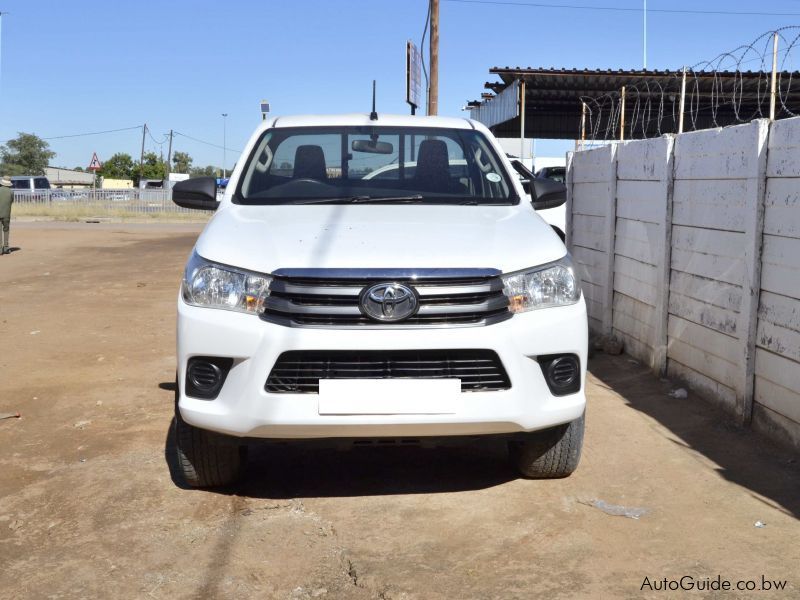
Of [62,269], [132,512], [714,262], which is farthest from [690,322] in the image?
[62,269]

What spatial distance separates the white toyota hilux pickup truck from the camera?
12.5 feet

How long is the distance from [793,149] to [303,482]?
3.02 m

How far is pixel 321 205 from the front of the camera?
16.0ft

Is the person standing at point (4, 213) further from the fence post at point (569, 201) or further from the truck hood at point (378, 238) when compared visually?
the truck hood at point (378, 238)

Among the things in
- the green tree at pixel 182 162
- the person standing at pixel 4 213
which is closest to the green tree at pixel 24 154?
the green tree at pixel 182 162

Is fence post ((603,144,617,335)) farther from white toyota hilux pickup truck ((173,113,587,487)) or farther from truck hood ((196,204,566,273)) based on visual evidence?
white toyota hilux pickup truck ((173,113,587,487))

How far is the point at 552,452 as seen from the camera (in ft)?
14.7

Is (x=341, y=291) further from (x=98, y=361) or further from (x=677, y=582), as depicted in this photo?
(x=98, y=361)

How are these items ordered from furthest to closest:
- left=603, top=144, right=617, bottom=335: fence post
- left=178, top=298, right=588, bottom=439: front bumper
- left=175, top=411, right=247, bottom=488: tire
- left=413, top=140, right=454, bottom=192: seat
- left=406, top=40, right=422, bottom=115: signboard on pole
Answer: left=406, top=40, right=422, bottom=115: signboard on pole
left=603, top=144, right=617, bottom=335: fence post
left=413, top=140, right=454, bottom=192: seat
left=175, top=411, right=247, bottom=488: tire
left=178, top=298, right=588, bottom=439: front bumper

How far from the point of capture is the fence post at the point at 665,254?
674cm

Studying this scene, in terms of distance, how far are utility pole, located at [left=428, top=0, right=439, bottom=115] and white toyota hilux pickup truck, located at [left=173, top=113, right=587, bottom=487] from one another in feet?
55.8

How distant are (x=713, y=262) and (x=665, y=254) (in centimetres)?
75

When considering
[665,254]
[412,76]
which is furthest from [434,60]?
[665,254]

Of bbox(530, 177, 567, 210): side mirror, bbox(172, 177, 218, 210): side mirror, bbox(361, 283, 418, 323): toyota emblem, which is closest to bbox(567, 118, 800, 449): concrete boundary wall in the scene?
bbox(530, 177, 567, 210): side mirror
